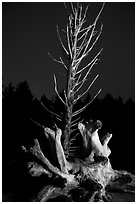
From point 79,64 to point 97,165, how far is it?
1.91 metres

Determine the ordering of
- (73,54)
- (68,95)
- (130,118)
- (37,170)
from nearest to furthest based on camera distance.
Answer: (37,170), (68,95), (73,54), (130,118)

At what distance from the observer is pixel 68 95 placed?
13.2ft

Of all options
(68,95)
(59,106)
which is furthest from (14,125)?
(68,95)

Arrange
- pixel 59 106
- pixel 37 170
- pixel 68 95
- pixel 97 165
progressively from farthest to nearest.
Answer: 1. pixel 59 106
2. pixel 68 95
3. pixel 97 165
4. pixel 37 170

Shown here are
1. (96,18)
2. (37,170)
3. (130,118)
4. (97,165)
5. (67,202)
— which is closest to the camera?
(67,202)

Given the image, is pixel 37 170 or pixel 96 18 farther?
pixel 96 18

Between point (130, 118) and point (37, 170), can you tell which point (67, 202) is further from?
point (130, 118)

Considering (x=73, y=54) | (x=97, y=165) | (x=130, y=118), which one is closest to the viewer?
(x=97, y=165)

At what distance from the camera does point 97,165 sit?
136 inches

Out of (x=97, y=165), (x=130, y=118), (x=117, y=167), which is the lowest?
(x=117, y=167)

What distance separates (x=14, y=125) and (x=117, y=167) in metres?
3.12

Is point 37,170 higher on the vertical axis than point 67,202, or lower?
higher

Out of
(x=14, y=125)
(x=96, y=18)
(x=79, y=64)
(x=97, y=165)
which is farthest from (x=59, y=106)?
(x=97, y=165)

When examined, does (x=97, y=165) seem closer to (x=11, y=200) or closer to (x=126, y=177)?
(x=126, y=177)
